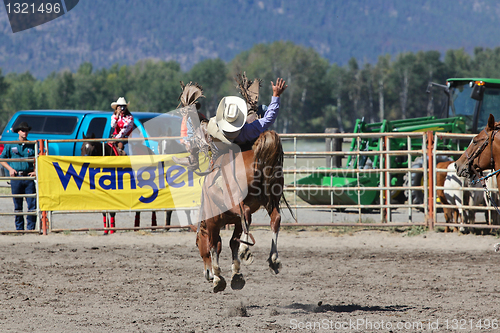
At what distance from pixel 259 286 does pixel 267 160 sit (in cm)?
234

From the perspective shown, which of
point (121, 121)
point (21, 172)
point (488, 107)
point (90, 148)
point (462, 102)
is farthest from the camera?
point (462, 102)

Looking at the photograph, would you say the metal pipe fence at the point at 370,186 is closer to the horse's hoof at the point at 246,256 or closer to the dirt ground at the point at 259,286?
the dirt ground at the point at 259,286

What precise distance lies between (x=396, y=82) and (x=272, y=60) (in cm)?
2470

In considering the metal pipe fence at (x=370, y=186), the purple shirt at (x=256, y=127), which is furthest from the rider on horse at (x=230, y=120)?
the metal pipe fence at (x=370, y=186)

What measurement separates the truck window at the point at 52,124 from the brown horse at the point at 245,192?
435 inches

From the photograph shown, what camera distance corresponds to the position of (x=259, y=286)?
6.84 metres

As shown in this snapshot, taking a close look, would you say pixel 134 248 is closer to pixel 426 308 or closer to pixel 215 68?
pixel 426 308

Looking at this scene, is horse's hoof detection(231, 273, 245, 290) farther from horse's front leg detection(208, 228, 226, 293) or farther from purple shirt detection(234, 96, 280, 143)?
purple shirt detection(234, 96, 280, 143)

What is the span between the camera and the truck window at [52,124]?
15517 mm

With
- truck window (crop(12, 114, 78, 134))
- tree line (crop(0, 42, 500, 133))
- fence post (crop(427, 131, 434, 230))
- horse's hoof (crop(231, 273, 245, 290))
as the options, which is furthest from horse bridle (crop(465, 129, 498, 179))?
tree line (crop(0, 42, 500, 133))

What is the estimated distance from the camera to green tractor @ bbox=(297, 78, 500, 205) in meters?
12.5

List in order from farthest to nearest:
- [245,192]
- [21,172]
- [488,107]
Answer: [488,107]
[21,172]
[245,192]

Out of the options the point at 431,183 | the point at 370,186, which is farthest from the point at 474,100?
the point at 431,183

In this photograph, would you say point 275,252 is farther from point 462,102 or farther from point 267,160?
point 462,102
